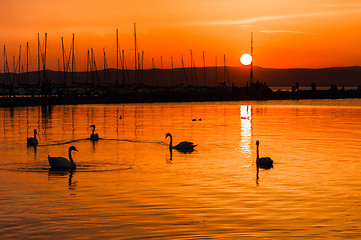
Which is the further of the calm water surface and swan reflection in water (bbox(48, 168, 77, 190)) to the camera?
swan reflection in water (bbox(48, 168, 77, 190))

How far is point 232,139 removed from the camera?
152 ft

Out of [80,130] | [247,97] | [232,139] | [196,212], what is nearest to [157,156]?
[232,139]

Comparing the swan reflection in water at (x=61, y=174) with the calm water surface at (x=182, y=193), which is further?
the swan reflection in water at (x=61, y=174)

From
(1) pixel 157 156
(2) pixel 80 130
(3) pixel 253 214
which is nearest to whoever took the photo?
(3) pixel 253 214

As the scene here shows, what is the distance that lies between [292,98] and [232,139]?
15626 centimetres

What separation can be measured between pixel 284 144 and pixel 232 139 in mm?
5584

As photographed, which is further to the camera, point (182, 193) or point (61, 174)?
point (61, 174)

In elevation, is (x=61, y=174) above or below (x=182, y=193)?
above

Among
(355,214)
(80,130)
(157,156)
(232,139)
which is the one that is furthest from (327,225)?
(80,130)

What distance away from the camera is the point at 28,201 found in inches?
804

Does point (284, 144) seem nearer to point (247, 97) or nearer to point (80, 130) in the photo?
point (80, 130)

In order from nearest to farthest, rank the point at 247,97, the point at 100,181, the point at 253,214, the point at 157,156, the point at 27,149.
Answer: the point at 253,214
the point at 100,181
the point at 157,156
the point at 27,149
the point at 247,97

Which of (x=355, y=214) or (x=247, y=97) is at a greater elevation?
(x=247, y=97)

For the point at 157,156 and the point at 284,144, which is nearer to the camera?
the point at 157,156
